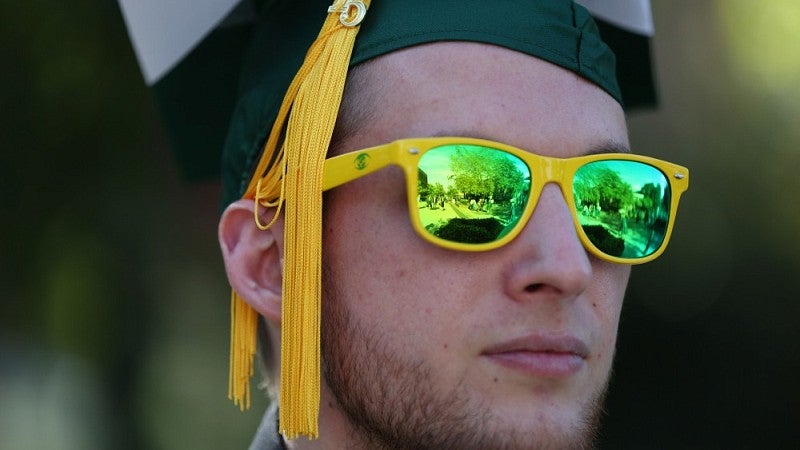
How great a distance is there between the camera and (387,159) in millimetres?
1892

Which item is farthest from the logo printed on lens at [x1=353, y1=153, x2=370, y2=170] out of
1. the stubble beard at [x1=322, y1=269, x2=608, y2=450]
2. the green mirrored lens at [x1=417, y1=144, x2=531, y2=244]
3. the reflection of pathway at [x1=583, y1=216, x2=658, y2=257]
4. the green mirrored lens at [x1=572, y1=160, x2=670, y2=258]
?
the reflection of pathway at [x1=583, y1=216, x2=658, y2=257]

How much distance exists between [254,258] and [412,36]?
598 millimetres

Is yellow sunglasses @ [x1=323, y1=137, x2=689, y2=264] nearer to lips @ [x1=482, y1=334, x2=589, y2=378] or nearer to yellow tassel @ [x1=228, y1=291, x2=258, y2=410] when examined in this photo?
lips @ [x1=482, y1=334, x2=589, y2=378]

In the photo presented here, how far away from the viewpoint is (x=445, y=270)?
192 cm

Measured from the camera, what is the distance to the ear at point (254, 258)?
2.19m

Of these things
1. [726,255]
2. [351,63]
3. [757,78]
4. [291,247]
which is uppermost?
[351,63]

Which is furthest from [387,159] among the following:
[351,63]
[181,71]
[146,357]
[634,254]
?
[146,357]

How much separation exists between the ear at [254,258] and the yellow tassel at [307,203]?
102 mm

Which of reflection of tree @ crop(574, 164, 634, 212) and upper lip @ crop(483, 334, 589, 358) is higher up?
reflection of tree @ crop(574, 164, 634, 212)

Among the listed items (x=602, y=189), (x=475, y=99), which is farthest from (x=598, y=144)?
(x=475, y=99)

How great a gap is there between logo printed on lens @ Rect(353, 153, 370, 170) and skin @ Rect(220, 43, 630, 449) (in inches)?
2.7

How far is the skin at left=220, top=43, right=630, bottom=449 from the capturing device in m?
1.90

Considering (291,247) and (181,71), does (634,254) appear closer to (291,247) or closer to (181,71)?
(291,247)

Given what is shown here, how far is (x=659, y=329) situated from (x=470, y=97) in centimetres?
247
